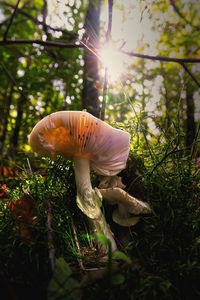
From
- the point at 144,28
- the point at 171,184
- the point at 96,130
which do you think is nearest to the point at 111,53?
the point at 144,28

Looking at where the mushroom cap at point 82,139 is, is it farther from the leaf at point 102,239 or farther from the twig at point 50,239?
the leaf at point 102,239

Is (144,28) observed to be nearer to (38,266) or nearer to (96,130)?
(96,130)

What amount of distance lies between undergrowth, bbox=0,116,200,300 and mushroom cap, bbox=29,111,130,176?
0.16 meters

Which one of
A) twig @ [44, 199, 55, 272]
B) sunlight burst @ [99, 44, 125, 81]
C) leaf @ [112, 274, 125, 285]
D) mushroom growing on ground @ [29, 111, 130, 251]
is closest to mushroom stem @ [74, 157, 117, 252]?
mushroom growing on ground @ [29, 111, 130, 251]

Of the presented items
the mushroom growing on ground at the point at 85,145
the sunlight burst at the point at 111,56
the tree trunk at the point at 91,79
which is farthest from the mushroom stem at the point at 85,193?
the tree trunk at the point at 91,79

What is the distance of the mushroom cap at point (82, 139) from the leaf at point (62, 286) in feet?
1.95

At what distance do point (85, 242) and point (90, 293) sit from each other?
326mm

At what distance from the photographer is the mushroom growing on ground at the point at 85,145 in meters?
0.91

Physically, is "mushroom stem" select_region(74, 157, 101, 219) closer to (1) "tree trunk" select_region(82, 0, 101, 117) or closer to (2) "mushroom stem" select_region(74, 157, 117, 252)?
(2) "mushroom stem" select_region(74, 157, 117, 252)

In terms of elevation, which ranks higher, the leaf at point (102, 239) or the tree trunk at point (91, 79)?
the tree trunk at point (91, 79)

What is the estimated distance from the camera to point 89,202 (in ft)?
3.24

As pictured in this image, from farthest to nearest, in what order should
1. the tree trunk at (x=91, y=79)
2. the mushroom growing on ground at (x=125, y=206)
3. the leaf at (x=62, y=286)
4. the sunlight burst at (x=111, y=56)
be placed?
the tree trunk at (x=91, y=79)
the sunlight burst at (x=111, y=56)
the mushroom growing on ground at (x=125, y=206)
the leaf at (x=62, y=286)

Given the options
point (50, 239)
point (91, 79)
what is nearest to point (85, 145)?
point (50, 239)

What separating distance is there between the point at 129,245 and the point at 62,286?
451mm
